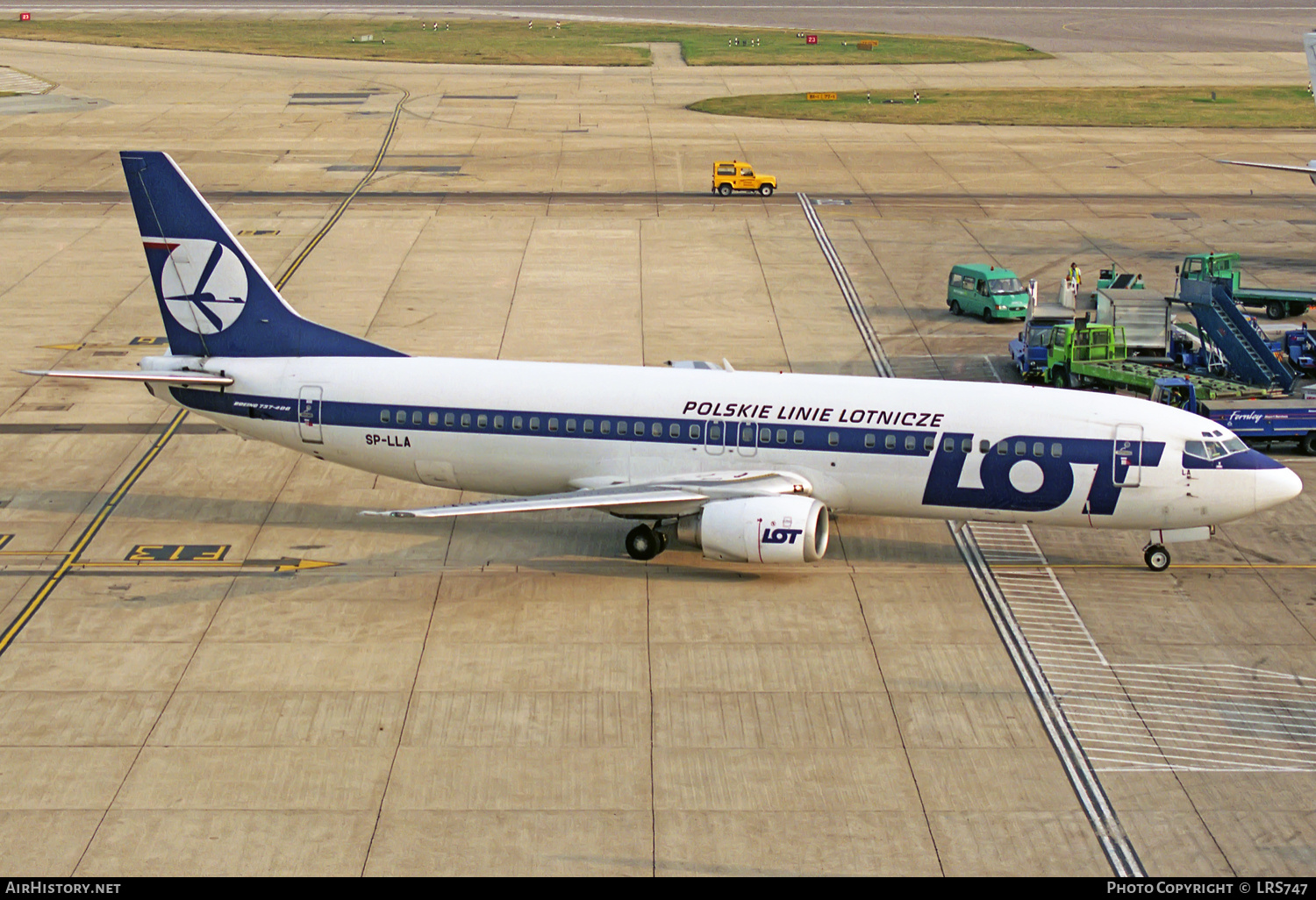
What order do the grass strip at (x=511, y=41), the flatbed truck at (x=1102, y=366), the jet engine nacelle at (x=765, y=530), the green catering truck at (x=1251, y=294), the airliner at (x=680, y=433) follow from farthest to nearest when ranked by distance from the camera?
the grass strip at (x=511, y=41) < the green catering truck at (x=1251, y=294) < the flatbed truck at (x=1102, y=366) < the airliner at (x=680, y=433) < the jet engine nacelle at (x=765, y=530)

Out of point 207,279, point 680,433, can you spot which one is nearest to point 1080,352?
point 680,433

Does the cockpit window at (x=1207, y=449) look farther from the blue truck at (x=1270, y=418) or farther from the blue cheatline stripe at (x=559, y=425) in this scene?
the blue truck at (x=1270, y=418)

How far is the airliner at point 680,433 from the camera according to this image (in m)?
32.1

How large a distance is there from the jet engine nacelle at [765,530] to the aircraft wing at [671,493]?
588 mm

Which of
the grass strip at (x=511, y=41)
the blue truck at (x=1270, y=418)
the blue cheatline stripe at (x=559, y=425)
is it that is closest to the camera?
the blue cheatline stripe at (x=559, y=425)

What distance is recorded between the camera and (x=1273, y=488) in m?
32.0

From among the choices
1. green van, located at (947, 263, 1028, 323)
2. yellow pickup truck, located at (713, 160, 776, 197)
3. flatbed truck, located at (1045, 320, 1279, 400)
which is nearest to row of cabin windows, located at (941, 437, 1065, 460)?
flatbed truck, located at (1045, 320, 1279, 400)

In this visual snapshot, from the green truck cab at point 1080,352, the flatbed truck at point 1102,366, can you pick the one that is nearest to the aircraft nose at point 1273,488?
the flatbed truck at point 1102,366

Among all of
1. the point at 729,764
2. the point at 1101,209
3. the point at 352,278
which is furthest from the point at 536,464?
the point at 1101,209

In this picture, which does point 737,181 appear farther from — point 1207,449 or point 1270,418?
point 1207,449

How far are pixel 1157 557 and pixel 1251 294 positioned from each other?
26.8 meters

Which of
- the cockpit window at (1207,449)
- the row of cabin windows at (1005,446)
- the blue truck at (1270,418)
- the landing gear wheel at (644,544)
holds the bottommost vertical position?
the blue truck at (1270,418)
